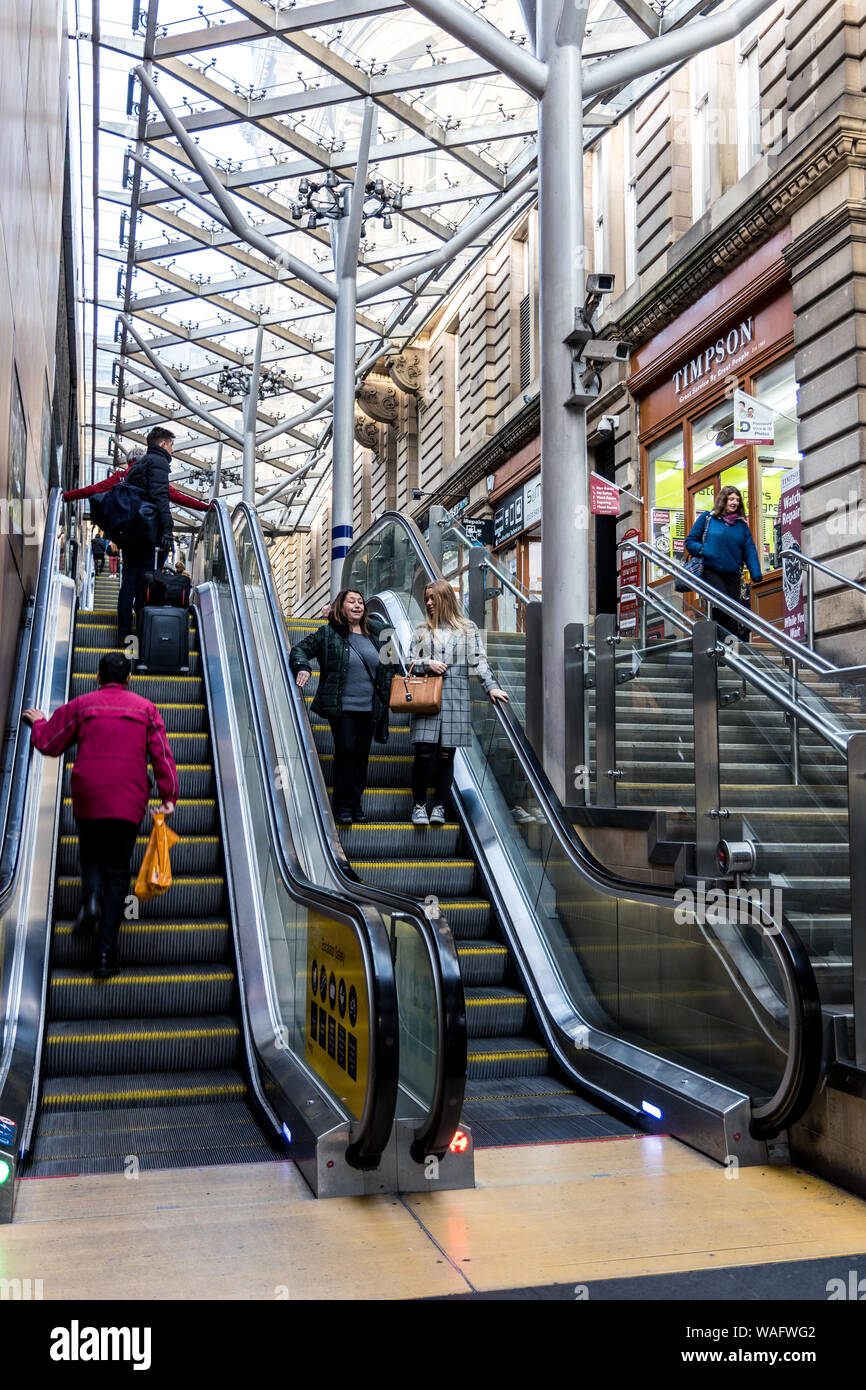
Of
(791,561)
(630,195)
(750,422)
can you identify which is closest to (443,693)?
(791,561)

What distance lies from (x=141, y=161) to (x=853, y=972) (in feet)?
66.5

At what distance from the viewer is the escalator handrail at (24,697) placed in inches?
197

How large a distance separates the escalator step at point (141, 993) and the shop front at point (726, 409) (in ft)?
25.0

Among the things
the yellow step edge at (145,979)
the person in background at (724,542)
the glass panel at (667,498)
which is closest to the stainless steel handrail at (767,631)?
the person in background at (724,542)

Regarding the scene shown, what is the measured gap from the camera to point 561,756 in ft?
25.5

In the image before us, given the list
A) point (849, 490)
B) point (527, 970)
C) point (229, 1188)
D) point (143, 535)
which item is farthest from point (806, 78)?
point (229, 1188)

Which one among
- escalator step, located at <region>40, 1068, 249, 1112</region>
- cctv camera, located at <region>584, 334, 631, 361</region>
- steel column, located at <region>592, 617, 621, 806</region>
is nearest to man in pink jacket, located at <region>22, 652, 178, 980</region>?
escalator step, located at <region>40, 1068, 249, 1112</region>

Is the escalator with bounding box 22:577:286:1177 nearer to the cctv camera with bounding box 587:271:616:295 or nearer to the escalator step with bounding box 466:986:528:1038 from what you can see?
the escalator step with bounding box 466:986:528:1038

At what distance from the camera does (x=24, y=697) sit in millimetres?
7820

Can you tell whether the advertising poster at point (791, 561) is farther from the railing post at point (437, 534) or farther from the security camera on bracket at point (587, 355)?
the security camera on bracket at point (587, 355)

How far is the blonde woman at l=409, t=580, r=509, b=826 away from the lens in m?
7.66

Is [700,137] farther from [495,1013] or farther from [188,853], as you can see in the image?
[495,1013]

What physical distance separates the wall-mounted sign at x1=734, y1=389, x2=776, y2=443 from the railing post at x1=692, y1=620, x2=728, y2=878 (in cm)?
704

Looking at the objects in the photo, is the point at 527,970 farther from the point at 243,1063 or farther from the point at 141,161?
the point at 141,161
